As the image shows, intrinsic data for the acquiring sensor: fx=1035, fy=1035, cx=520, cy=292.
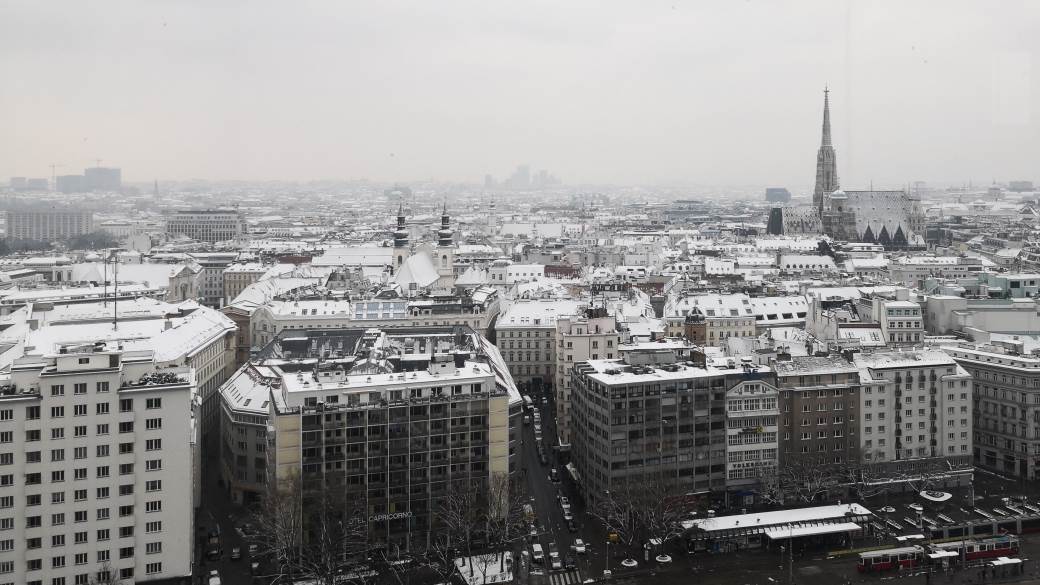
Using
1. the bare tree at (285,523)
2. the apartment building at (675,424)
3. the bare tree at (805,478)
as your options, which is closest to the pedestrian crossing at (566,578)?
the apartment building at (675,424)

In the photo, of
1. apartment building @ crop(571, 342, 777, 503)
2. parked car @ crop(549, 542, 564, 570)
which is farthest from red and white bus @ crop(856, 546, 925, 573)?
parked car @ crop(549, 542, 564, 570)

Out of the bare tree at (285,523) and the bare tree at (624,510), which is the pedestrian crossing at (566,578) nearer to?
the bare tree at (624,510)

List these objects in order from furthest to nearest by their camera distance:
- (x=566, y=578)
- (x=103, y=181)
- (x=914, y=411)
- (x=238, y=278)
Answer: (x=103, y=181), (x=238, y=278), (x=914, y=411), (x=566, y=578)

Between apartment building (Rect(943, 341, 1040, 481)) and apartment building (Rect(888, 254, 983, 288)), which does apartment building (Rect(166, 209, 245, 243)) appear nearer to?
apartment building (Rect(888, 254, 983, 288))

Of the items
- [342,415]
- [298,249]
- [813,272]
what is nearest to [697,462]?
[342,415]

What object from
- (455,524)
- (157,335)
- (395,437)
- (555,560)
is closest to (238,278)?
(157,335)

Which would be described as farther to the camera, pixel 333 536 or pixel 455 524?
pixel 455 524

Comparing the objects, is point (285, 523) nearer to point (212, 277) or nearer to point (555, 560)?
point (555, 560)
